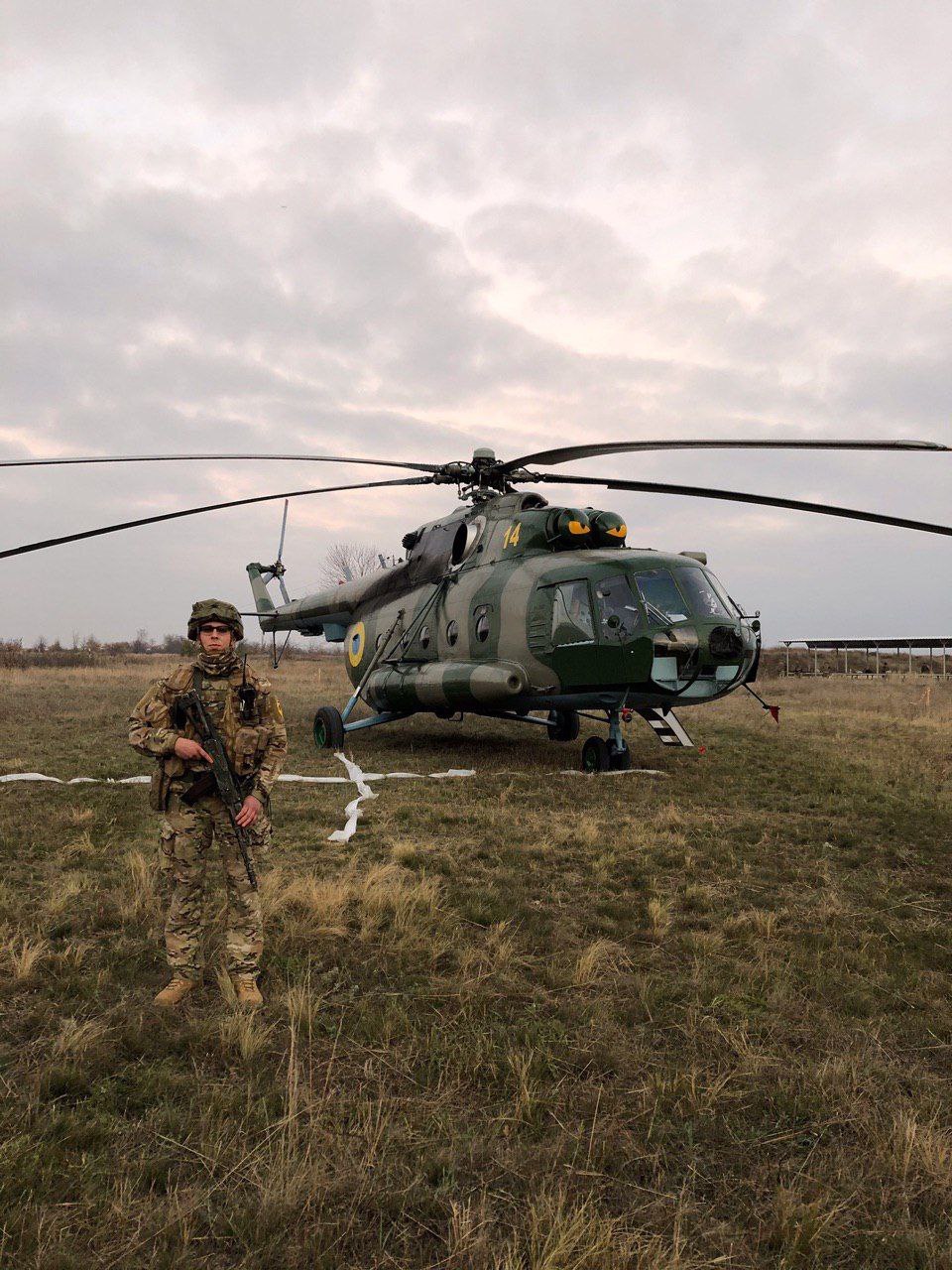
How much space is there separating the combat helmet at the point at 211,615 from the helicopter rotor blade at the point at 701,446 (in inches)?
248

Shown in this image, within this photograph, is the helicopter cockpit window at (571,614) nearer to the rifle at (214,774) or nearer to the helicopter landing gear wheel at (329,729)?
the helicopter landing gear wheel at (329,729)

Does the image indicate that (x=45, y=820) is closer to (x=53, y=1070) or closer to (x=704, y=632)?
(x=53, y=1070)

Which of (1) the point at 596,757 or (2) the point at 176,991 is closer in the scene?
(2) the point at 176,991

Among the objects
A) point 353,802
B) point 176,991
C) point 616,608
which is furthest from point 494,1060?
point 616,608

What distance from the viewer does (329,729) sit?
1345 cm

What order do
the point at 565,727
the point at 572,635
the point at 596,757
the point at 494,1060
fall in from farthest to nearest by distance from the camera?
1. the point at 565,727
2. the point at 596,757
3. the point at 572,635
4. the point at 494,1060

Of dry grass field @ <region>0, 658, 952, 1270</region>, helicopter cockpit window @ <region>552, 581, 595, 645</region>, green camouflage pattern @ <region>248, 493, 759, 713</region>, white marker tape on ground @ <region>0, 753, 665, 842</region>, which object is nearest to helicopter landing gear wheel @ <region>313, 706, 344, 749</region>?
green camouflage pattern @ <region>248, 493, 759, 713</region>

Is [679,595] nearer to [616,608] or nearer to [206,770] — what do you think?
[616,608]

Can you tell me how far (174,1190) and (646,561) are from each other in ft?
29.1

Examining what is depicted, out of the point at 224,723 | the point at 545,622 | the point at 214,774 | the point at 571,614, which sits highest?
the point at 571,614

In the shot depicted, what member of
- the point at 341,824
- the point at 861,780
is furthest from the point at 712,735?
the point at 341,824

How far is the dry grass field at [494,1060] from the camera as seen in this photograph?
242cm

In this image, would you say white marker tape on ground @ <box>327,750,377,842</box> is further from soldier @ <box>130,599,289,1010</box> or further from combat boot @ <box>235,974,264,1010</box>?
combat boot @ <box>235,974,264,1010</box>

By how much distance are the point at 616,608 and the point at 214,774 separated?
270 inches
